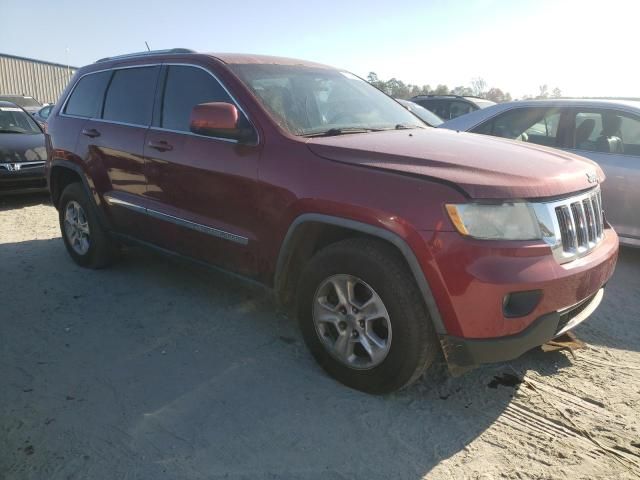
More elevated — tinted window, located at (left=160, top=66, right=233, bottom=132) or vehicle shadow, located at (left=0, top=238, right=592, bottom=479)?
tinted window, located at (left=160, top=66, right=233, bottom=132)

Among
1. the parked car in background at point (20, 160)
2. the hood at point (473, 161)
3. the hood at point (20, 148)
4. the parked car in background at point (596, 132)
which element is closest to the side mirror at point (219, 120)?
the hood at point (473, 161)

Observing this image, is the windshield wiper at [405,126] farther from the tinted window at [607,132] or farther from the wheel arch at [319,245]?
the tinted window at [607,132]

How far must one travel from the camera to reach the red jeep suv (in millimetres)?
2361

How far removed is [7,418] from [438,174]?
2.47 metres

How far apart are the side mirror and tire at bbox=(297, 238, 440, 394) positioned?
3.04 ft

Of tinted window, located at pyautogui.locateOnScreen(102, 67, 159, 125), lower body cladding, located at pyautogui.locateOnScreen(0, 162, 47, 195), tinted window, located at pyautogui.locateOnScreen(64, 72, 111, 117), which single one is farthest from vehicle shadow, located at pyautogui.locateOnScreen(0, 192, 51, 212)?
tinted window, located at pyautogui.locateOnScreen(102, 67, 159, 125)

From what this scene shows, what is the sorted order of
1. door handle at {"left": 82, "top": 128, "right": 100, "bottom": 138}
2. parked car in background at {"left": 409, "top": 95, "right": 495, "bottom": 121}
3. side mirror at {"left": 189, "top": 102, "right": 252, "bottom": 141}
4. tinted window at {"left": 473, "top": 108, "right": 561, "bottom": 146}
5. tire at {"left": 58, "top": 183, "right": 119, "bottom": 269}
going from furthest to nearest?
parked car in background at {"left": 409, "top": 95, "right": 495, "bottom": 121} < tinted window at {"left": 473, "top": 108, "right": 561, "bottom": 146} < tire at {"left": 58, "top": 183, "right": 119, "bottom": 269} < door handle at {"left": 82, "top": 128, "right": 100, "bottom": 138} < side mirror at {"left": 189, "top": 102, "right": 252, "bottom": 141}

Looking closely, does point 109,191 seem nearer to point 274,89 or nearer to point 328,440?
point 274,89

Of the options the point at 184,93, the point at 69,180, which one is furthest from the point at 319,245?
the point at 69,180

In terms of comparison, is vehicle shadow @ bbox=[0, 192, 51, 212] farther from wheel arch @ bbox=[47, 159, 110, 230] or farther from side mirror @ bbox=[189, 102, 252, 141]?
side mirror @ bbox=[189, 102, 252, 141]

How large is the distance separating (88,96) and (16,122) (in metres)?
4.90

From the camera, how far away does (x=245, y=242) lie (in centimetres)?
323

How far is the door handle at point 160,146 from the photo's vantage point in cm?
368

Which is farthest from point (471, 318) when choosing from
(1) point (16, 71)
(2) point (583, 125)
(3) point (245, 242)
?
(1) point (16, 71)
